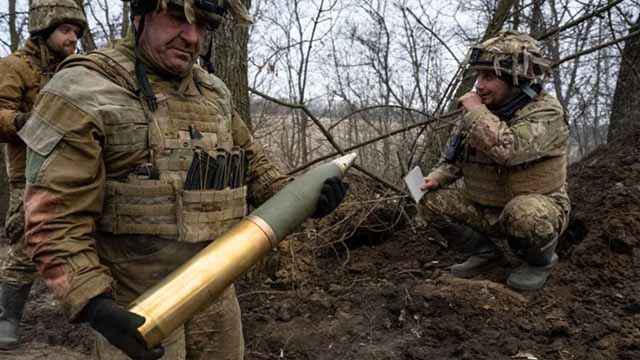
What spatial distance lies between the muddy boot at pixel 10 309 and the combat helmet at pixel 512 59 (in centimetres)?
380

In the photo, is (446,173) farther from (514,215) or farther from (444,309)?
(444,309)

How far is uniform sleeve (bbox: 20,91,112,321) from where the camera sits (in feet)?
5.77

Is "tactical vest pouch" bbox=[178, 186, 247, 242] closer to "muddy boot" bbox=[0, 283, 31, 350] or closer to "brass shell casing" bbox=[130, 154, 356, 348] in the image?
"brass shell casing" bbox=[130, 154, 356, 348]

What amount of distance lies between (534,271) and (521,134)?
1057mm

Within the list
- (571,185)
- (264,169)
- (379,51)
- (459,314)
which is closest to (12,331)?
(264,169)

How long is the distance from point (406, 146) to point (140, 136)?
4.63 metres

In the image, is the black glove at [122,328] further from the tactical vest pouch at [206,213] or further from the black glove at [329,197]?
the black glove at [329,197]

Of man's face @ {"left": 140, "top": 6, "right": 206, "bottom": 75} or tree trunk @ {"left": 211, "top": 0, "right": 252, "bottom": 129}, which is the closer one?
man's face @ {"left": 140, "top": 6, "right": 206, "bottom": 75}

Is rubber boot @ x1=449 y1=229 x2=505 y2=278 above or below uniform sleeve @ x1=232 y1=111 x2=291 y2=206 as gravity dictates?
below

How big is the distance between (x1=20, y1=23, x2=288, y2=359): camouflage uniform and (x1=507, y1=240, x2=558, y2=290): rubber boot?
7.75 ft

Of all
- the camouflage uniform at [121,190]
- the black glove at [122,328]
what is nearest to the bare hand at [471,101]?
the camouflage uniform at [121,190]

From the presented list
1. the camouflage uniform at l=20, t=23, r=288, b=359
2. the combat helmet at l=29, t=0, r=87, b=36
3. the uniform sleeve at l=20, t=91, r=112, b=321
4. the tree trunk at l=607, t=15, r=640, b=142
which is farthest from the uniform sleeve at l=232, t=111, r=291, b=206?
the tree trunk at l=607, t=15, r=640, b=142

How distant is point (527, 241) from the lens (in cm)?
379

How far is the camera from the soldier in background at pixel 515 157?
377 cm
